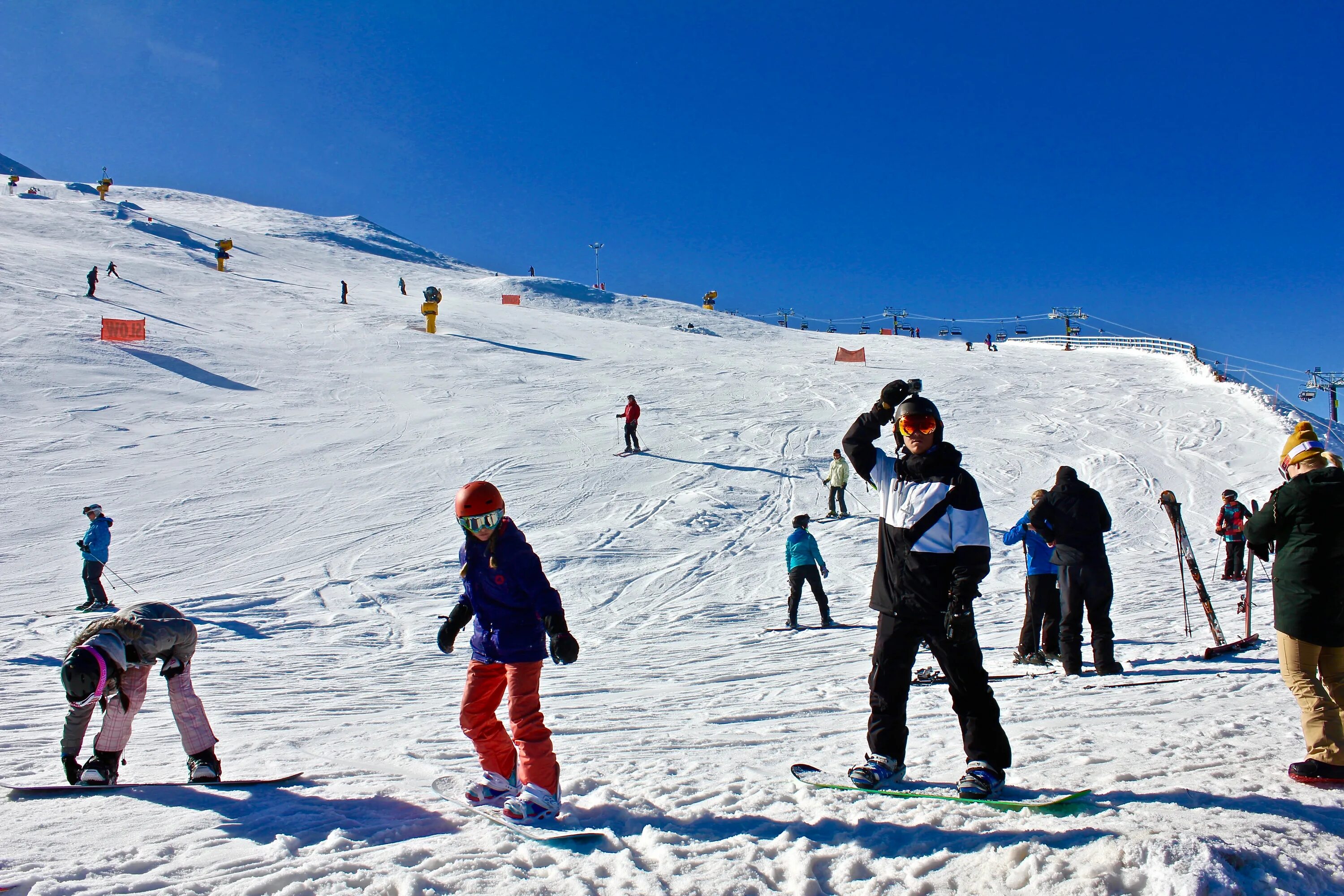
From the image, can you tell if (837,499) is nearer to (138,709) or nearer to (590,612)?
(590,612)

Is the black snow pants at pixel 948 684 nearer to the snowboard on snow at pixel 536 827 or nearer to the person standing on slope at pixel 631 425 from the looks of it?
the snowboard on snow at pixel 536 827

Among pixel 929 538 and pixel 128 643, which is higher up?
pixel 929 538

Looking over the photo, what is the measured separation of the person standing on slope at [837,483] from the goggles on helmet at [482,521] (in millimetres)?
11459

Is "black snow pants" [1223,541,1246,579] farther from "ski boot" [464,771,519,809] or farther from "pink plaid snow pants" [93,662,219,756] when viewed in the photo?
"pink plaid snow pants" [93,662,219,756]

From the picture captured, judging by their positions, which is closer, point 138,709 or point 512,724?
point 512,724

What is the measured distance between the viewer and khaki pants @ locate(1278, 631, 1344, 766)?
339cm

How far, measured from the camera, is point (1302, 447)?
12.1ft

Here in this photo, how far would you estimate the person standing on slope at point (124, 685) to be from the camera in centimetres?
348

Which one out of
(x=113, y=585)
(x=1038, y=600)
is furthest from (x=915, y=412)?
(x=113, y=585)

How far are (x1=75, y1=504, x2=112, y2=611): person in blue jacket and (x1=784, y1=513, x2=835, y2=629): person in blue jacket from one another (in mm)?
7847

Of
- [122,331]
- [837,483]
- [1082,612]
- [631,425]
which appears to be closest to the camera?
[1082,612]

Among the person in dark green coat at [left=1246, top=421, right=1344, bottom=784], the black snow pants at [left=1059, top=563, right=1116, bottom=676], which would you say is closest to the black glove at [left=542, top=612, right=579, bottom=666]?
the person in dark green coat at [left=1246, top=421, right=1344, bottom=784]

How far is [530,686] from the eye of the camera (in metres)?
3.32

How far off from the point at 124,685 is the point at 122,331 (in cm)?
2285
